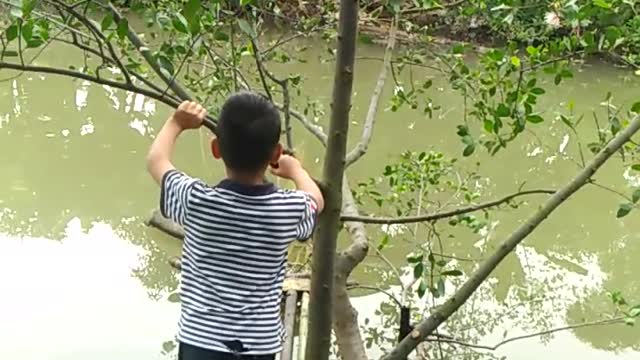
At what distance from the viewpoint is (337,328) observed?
7.89ft

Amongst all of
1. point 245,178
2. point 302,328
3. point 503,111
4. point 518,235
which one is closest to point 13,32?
point 245,178

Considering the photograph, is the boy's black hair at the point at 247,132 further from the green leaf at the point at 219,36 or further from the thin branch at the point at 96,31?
the green leaf at the point at 219,36

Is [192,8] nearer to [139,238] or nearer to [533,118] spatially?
[533,118]

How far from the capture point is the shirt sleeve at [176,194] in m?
1.25

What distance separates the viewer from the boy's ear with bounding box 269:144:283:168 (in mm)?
A: 1281

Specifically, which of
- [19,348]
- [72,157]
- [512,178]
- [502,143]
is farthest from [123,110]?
[502,143]

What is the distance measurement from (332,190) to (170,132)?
27 cm

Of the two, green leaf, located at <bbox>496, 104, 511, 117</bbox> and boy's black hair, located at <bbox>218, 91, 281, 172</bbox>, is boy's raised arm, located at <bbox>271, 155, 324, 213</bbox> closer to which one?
boy's black hair, located at <bbox>218, 91, 281, 172</bbox>

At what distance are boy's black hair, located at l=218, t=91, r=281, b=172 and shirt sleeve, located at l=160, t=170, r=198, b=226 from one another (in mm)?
65

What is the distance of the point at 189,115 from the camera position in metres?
1.30

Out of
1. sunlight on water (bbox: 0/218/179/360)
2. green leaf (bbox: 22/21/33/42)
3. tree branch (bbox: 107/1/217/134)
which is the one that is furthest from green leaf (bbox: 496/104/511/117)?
sunlight on water (bbox: 0/218/179/360)

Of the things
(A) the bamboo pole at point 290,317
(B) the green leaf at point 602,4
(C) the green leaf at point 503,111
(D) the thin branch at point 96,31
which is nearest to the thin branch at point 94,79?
(D) the thin branch at point 96,31

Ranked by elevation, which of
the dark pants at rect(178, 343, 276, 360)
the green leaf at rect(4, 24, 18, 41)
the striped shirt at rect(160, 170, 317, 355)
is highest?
the green leaf at rect(4, 24, 18, 41)

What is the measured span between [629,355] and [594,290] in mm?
702
